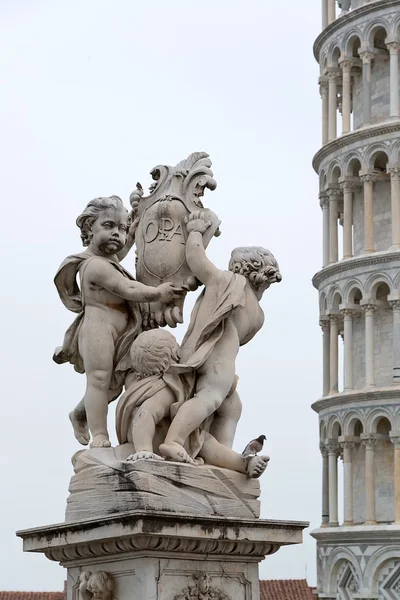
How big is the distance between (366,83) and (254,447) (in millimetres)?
40147

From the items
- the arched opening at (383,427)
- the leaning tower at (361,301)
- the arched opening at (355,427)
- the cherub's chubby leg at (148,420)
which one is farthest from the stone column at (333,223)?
the cherub's chubby leg at (148,420)

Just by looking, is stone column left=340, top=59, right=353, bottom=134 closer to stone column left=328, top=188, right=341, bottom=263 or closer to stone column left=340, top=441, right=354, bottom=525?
stone column left=328, top=188, right=341, bottom=263

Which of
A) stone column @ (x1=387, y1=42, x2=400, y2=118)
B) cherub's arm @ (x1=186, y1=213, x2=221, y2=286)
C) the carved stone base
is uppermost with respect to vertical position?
stone column @ (x1=387, y1=42, x2=400, y2=118)

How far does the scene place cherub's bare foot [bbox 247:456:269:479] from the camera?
316 inches

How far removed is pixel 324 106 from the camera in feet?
163

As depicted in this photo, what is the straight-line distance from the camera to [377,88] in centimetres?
4772

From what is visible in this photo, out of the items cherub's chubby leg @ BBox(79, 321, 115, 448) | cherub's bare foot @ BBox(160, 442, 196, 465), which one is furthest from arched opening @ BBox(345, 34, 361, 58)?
cherub's bare foot @ BBox(160, 442, 196, 465)

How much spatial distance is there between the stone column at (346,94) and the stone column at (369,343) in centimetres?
614

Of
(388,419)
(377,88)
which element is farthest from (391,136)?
(388,419)

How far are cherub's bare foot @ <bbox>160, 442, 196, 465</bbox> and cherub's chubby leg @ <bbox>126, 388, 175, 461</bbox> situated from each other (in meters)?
0.06

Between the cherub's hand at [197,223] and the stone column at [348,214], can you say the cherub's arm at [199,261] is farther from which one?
the stone column at [348,214]

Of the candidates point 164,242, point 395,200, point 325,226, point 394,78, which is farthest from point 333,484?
point 164,242

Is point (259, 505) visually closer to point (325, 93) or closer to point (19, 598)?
point (325, 93)

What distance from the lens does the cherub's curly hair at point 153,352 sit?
7.96m
